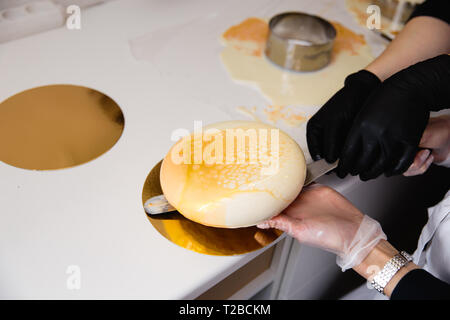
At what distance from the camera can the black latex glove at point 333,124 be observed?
747mm

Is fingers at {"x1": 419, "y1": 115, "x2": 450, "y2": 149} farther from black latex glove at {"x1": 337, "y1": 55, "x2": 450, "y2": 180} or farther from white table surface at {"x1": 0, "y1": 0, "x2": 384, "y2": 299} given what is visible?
white table surface at {"x1": 0, "y1": 0, "x2": 384, "y2": 299}

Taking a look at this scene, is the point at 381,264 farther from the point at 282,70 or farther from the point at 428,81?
the point at 282,70

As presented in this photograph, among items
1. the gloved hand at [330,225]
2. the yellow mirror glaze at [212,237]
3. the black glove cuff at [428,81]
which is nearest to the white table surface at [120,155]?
the yellow mirror glaze at [212,237]

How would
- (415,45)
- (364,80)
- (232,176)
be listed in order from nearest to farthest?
(232,176), (364,80), (415,45)

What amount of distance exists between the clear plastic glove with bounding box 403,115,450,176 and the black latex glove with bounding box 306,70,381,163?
195 millimetres

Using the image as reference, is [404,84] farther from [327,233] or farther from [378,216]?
[378,216]

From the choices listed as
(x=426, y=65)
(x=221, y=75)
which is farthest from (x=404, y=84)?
(x=221, y=75)

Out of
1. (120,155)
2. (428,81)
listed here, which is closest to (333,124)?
(428,81)

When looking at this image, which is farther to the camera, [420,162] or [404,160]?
[420,162]

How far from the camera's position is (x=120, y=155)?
30.5 inches

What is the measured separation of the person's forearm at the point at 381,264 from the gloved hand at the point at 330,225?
0.01 metres

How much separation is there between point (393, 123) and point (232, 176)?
12.8 inches

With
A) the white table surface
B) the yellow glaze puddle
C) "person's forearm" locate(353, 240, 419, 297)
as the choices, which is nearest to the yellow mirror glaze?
the white table surface
